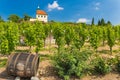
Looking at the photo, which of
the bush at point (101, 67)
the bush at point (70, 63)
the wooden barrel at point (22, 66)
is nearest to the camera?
the wooden barrel at point (22, 66)

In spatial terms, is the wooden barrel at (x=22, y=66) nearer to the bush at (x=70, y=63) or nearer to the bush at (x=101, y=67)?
the bush at (x=70, y=63)

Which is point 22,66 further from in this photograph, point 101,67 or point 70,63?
point 101,67

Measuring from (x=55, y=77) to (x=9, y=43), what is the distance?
17.5ft

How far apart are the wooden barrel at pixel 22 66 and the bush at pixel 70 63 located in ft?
4.27

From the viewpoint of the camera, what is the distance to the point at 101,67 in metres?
11.4

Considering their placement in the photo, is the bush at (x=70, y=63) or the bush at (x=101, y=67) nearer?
the bush at (x=70, y=63)

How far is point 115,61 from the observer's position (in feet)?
39.7

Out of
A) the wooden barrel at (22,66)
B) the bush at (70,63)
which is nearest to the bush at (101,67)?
the bush at (70,63)

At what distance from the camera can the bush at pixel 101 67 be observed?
37.2 feet

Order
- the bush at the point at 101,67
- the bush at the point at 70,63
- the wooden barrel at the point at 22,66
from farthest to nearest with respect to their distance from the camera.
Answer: the bush at the point at 101,67, the bush at the point at 70,63, the wooden barrel at the point at 22,66

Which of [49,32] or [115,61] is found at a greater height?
[49,32]

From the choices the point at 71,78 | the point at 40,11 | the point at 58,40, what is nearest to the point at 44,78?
the point at 71,78

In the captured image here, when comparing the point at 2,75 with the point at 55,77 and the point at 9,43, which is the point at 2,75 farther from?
the point at 9,43

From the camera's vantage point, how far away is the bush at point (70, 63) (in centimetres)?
1096
